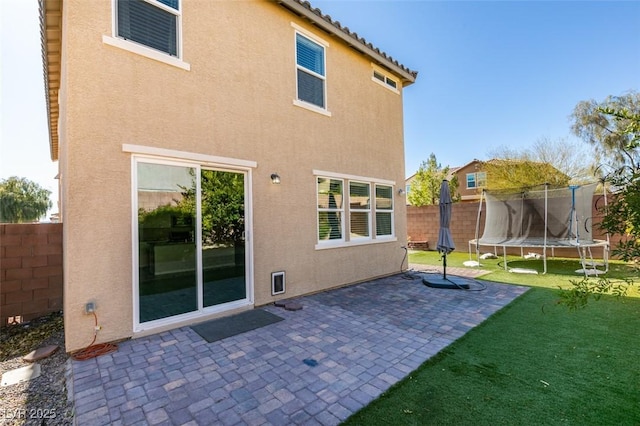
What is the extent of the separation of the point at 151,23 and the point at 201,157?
2.55 meters

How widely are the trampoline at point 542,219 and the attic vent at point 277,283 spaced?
8509 mm

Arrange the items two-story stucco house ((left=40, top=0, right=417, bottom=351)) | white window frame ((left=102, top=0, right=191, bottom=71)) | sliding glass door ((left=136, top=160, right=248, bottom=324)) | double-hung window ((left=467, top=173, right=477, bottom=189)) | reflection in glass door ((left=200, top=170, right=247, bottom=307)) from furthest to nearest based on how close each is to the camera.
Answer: double-hung window ((left=467, top=173, right=477, bottom=189))
reflection in glass door ((left=200, top=170, right=247, bottom=307))
sliding glass door ((left=136, top=160, right=248, bottom=324))
white window frame ((left=102, top=0, right=191, bottom=71))
two-story stucco house ((left=40, top=0, right=417, bottom=351))

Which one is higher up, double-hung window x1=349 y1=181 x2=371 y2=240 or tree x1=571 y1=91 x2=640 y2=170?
tree x1=571 y1=91 x2=640 y2=170

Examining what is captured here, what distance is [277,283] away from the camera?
6996mm

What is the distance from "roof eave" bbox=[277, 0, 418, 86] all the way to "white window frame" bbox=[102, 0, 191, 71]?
278 cm

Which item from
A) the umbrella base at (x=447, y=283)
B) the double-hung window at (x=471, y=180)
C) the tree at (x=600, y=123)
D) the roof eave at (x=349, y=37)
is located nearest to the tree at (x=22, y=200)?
the roof eave at (x=349, y=37)

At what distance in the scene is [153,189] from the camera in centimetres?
529

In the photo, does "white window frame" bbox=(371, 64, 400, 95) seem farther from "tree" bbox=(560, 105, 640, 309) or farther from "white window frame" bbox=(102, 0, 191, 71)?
"tree" bbox=(560, 105, 640, 309)

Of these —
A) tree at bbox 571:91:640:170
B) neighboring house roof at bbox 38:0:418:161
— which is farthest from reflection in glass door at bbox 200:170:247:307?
tree at bbox 571:91:640:170

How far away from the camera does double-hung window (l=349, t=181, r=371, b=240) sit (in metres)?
9.18

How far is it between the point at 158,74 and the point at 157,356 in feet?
15.8

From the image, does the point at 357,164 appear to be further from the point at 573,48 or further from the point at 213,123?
the point at 573,48

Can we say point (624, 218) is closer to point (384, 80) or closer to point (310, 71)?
point (310, 71)

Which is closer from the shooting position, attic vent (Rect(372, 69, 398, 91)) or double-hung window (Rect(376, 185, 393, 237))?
double-hung window (Rect(376, 185, 393, 237))
